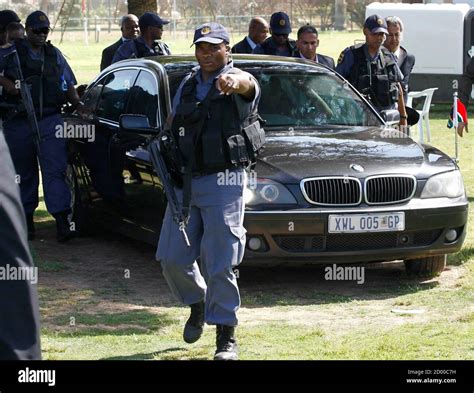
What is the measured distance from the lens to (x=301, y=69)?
9.16 meters

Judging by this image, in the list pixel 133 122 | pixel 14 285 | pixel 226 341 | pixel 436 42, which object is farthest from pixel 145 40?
pixel 436 42

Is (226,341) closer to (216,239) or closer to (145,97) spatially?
(216,239)

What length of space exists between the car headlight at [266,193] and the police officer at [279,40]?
4161 millimetres

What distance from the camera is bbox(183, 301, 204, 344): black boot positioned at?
21.1 feet

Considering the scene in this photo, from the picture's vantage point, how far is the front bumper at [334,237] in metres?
7.66

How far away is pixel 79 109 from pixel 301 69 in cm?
206

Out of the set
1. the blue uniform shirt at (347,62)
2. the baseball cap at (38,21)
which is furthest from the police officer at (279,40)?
the baseball cap at (38,21)

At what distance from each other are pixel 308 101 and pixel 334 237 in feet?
5.20

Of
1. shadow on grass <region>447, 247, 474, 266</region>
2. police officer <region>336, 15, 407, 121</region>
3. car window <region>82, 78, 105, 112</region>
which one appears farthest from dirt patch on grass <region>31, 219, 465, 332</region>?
police officer <region>336, 15, 407, 121</region>

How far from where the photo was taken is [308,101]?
29.5ft

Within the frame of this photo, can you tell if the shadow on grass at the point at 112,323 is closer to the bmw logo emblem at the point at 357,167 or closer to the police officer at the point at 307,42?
the bmw logo emblem at the point at 357,167

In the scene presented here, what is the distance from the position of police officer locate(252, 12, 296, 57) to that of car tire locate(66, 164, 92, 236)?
2.72 m

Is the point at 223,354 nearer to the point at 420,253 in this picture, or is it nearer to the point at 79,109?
the point at 420,253
